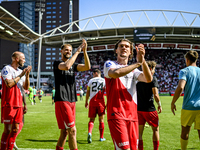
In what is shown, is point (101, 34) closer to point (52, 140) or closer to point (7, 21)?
point (7, 21)

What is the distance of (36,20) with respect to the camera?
350 feet

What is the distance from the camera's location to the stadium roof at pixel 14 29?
3099 centimetres

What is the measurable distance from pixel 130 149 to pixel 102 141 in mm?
3444

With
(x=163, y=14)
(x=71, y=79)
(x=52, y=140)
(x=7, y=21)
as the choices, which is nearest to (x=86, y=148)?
(x=52, y=140)

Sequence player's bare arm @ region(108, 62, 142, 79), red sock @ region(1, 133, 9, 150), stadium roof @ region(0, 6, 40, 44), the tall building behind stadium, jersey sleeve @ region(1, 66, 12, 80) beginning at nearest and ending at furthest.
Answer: player's bare arm @ region(108, 62, 142, 79) → red sock @ region(1, 133, 9, 150) → jersey sleeve @ region(1, 66, 12, 80) → stadium roof @ region(0, 6, 40, 44) → the tall building behind stadium

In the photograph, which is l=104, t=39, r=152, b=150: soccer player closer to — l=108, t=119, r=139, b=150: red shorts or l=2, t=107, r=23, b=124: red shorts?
l=108, t=119, r=139, b=150: red shorts

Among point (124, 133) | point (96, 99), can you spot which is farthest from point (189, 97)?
point (96, 99)

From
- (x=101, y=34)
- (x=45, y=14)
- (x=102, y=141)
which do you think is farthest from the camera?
(x=45, y=14)

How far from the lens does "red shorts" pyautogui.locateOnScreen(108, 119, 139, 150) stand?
2742 mm

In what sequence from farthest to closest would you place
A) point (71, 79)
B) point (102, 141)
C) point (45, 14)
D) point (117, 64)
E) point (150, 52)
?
1. point (45, 14)
2. point (150, 52)
3. point (102, 141)
4. point (71, 79)
5. point (117, 64)

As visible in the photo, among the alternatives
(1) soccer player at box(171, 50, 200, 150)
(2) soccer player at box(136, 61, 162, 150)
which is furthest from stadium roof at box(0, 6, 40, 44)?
(1) soccer player at box(171, 50, 200, 150)

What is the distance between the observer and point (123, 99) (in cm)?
295

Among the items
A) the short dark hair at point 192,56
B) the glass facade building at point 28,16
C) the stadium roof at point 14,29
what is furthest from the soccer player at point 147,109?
the glass facade building at point 28,16

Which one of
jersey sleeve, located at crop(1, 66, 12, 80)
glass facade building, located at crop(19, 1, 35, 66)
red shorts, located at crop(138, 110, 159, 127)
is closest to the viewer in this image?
jersey sleeve, located at crop(1, 66, 12, 80)
